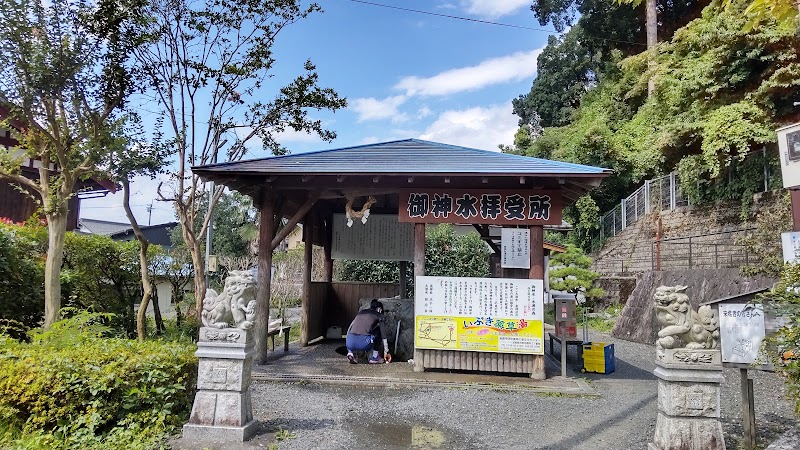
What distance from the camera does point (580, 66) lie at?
25.6 metres

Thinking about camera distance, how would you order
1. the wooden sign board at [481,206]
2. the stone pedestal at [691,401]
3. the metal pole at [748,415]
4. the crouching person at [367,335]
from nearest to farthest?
the stone pedestal at [691,401] < the metal pole at [748,415] < the wooden sign board at [481,206] < the crouching person at [367,335]

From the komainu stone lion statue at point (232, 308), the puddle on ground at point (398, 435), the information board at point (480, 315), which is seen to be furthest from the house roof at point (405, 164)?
the puddle on ground at point (398, 435)

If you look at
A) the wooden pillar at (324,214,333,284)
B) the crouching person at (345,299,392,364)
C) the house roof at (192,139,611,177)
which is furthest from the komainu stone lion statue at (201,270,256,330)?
the wooden pillar at (324,214,333,284)

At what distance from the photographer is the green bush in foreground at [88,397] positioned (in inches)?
170

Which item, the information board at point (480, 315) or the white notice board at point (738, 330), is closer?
the white notice board at point (738, 330)

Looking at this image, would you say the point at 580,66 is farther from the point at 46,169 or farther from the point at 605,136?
the point at 46,169

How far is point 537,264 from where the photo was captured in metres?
7.77

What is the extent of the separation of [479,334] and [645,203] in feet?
45.2

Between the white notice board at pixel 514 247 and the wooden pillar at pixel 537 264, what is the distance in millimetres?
817

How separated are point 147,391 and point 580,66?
86.6 ft

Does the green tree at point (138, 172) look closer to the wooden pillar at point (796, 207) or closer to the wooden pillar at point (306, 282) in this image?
the wooden pillar at point (306, 282)

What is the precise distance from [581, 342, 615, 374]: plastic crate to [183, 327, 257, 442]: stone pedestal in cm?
636

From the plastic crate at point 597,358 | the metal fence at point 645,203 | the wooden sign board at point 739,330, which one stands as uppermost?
the metal fence at point 645,203

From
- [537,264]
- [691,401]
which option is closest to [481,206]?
[537,264]
